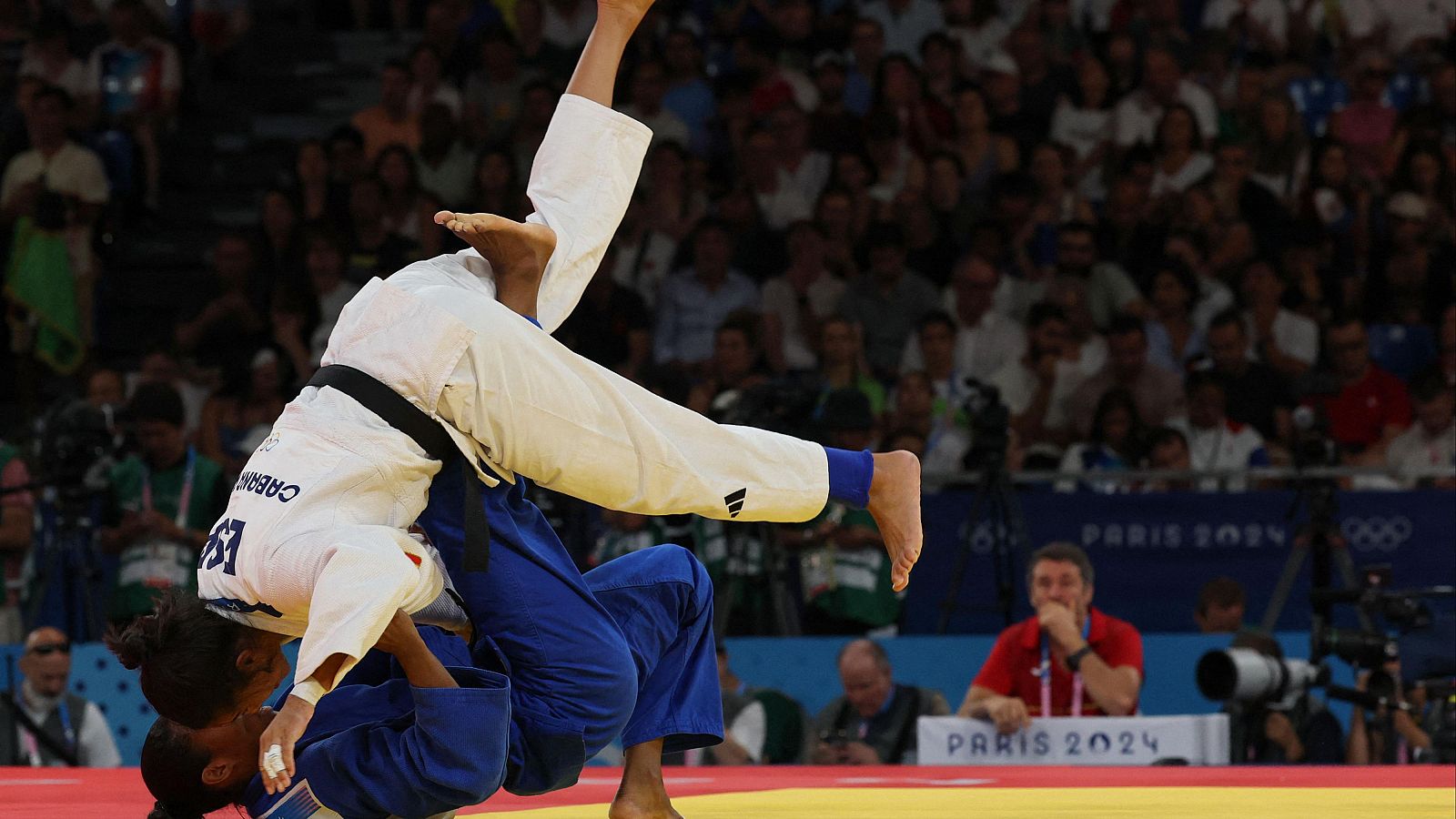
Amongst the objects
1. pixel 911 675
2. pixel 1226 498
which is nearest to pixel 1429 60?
pixel 1226 498

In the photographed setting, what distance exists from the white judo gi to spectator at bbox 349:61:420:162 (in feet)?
20.3

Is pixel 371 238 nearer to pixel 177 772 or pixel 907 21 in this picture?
pixel 907 21

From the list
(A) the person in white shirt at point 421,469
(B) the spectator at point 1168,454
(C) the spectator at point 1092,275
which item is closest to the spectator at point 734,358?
(C) the spectator at point 1092,275

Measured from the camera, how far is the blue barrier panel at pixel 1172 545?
6402 mm

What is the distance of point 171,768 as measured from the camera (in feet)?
9.33

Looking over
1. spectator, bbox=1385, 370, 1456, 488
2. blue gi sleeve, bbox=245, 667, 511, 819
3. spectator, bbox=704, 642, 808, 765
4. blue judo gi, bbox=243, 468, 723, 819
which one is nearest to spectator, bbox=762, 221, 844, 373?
spectator, bbox=704, 642, 808, 765

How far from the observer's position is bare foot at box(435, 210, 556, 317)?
3146 mm

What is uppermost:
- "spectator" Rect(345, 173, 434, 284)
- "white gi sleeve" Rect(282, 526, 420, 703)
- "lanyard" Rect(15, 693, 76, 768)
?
"spectator" Rect(345, 173, 434, 284)

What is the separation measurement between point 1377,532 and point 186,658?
464 centimetres

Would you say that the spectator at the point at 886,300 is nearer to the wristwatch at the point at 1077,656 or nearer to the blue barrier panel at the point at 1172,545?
the blue barrier panel at the point at 1172,545

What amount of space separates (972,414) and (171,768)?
4120 mm

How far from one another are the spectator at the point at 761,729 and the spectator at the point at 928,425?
4.73ft

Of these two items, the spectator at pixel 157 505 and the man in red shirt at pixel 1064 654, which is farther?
the spectator at pixel 157 505

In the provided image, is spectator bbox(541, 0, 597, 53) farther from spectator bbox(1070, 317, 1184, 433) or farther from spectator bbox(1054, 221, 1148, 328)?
spectator bbox(1070, 317, 1184, 433)
